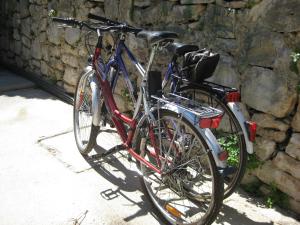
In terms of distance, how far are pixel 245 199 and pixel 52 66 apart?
3.67 m

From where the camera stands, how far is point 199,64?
8.70 feet

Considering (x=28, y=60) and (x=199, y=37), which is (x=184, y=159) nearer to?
(x=199, y=37)

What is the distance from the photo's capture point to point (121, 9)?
4129mm

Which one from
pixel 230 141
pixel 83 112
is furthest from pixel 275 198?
pixel 83 112

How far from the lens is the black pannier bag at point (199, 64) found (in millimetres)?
2656

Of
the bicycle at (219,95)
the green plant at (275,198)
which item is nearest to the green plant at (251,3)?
the bicycle at (219,95)

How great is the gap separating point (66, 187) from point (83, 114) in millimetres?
953

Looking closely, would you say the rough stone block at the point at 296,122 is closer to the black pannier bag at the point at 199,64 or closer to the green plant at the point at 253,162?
the green plant at the point at 253,162

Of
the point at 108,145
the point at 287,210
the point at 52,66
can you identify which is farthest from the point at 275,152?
the point at 52,66

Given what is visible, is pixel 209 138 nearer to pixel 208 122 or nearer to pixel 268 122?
pixel 208 122

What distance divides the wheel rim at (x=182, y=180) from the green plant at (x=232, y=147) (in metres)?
0.25

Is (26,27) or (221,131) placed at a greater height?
(26,27)

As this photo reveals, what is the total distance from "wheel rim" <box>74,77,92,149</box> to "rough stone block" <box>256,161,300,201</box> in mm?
1733

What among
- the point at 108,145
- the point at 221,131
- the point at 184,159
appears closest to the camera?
the point at 184,159
